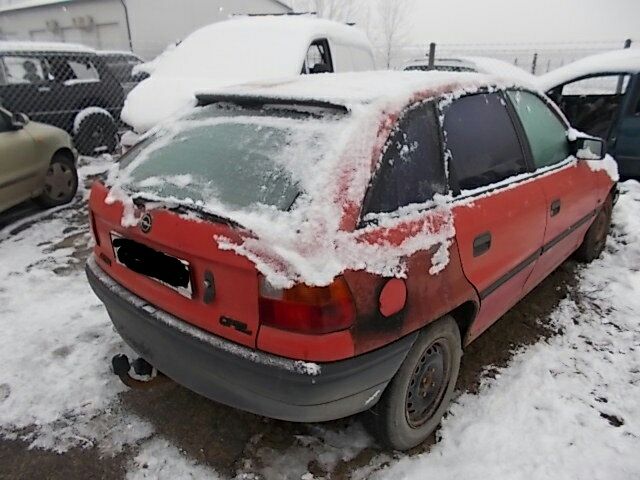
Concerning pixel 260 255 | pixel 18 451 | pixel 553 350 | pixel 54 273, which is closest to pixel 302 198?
pixel 260 255

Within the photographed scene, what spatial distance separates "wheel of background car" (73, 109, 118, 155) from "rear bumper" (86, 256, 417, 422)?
268 inches

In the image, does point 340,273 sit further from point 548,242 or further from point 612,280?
point 612,280

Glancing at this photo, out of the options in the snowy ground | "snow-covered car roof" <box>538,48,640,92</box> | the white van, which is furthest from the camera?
"snow-covered car roof" <box>538,48,640,92</box>

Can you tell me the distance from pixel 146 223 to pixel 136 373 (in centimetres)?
115

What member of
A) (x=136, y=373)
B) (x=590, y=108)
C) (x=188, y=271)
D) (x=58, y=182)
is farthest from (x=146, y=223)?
(x=590, y=108)

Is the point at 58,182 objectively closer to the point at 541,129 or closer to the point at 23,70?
the point at 23,70

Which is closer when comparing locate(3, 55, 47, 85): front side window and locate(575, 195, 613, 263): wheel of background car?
locate(575, 195, 613, 263): wheel of background car

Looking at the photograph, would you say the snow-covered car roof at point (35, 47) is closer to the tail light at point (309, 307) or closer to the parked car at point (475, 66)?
the parked car at point (475, 66)

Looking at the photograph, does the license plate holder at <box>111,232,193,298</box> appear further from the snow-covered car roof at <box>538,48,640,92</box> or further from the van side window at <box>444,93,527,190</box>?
the snow-covered car roof at <box>538,48,640,92</box>

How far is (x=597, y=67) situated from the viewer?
5.80 meters

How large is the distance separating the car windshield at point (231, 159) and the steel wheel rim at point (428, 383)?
973 mm

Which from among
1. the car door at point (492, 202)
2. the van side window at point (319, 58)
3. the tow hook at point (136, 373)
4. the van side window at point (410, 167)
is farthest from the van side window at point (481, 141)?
the van side window at point (319, 58)

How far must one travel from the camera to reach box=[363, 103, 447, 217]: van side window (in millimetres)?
1838

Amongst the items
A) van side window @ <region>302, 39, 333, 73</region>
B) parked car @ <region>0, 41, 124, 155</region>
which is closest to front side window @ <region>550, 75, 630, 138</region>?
van side window @ <region>302, 39, 333, 73</region>
